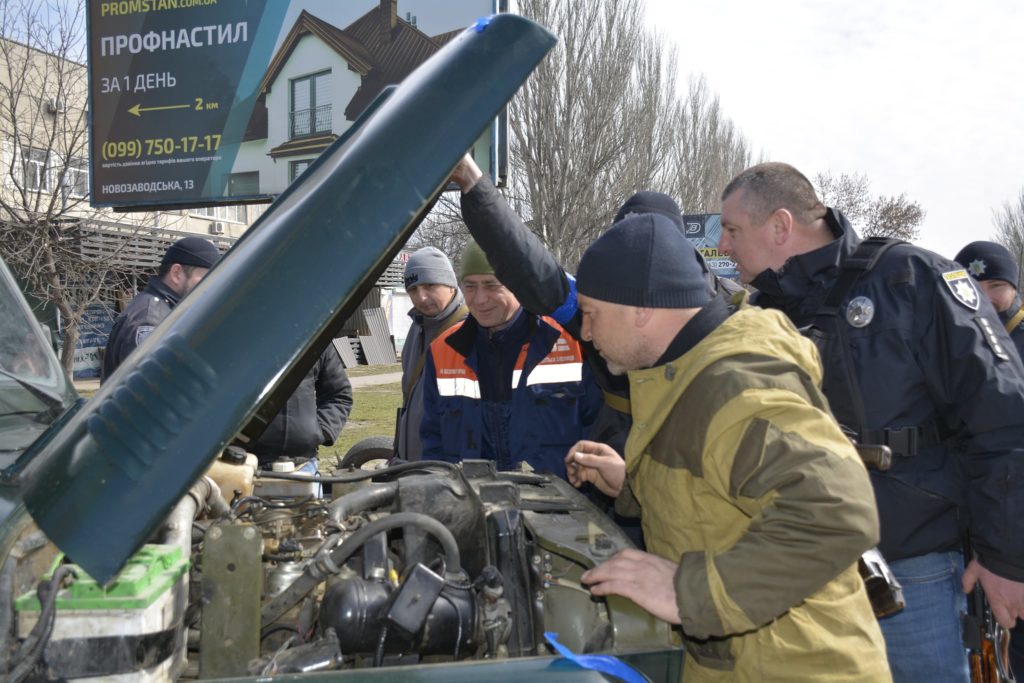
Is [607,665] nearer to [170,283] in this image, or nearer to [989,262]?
[170,283]

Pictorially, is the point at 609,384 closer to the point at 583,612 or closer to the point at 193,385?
the point at 583,612

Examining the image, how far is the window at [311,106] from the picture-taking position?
29.4 ft

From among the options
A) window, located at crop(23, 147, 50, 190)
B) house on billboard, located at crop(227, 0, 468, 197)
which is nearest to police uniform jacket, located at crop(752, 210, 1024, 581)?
house on billboard, located at crop(227, 0, 468, 197)

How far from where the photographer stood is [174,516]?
1.59 metres

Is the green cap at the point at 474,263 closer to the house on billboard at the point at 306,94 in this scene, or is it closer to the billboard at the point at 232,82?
the billboard at the point at 232,82

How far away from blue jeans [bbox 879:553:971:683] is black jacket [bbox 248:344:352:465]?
2700mm

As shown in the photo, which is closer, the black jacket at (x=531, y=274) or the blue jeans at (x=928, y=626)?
the blue jeans at (x=928, y=626)

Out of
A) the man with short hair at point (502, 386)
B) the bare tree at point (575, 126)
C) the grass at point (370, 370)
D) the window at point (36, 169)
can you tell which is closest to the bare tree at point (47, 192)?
the window at point (36, 169)

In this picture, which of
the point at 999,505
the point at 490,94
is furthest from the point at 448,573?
the point at 999,505

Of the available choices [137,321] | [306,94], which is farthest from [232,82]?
[137,321]

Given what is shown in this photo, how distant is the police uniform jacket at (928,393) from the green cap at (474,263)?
1.44 meters

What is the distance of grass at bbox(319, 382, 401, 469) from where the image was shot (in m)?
9.23

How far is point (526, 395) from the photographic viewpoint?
127 inches

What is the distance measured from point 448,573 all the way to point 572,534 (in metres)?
0.32
